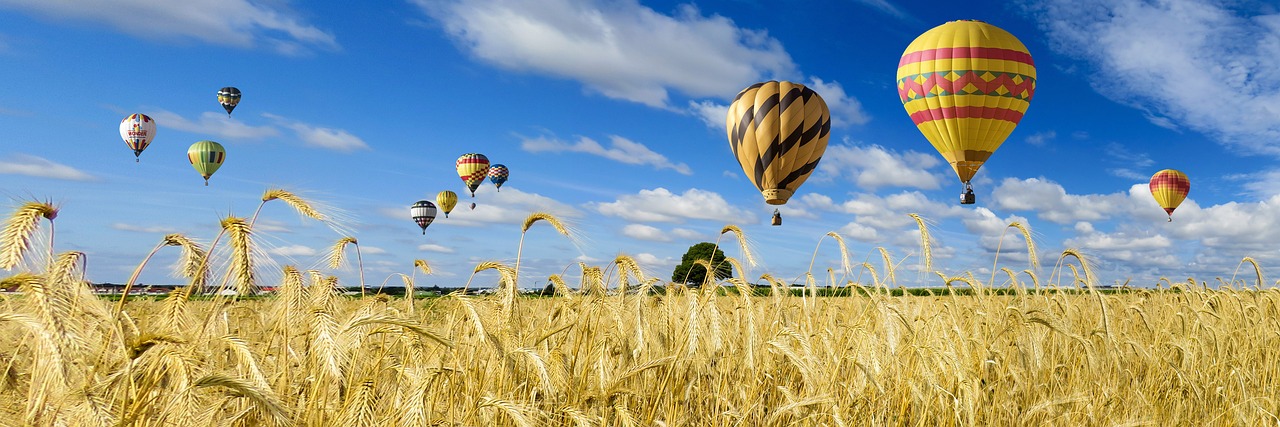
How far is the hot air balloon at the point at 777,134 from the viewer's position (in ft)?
82.2

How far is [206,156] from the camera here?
44250mm

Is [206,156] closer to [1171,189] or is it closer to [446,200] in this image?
[446,200]

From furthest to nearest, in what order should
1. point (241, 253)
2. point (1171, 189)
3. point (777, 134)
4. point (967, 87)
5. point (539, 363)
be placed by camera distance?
point (1171, 189) → point (777, 134) → point (967, 87) → point (539, 363) → point (241, 253)

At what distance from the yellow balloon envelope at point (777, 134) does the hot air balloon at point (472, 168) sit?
86.2 ft

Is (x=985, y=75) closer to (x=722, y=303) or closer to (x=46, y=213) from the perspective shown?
(x=722, y=303)

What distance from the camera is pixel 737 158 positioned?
1073 inches

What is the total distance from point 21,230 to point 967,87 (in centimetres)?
2368

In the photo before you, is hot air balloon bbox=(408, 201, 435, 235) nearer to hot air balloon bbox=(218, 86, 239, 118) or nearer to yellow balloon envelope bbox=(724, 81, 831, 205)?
hot air balloon bbox=(218, 86, 239, 118)

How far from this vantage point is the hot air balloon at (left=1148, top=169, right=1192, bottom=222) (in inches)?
1553

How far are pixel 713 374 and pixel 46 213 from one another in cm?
300

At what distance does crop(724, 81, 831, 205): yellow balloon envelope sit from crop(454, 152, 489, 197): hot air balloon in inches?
1034

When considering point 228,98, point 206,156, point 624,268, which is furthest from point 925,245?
point 228,98

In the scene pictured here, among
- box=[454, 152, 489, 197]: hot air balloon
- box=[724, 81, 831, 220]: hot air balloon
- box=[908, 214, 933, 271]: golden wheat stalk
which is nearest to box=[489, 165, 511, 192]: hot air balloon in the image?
box=[454, 152, 489, 197]: hot air balloon

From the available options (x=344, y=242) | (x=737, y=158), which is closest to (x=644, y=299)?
(x=344, y=242)
